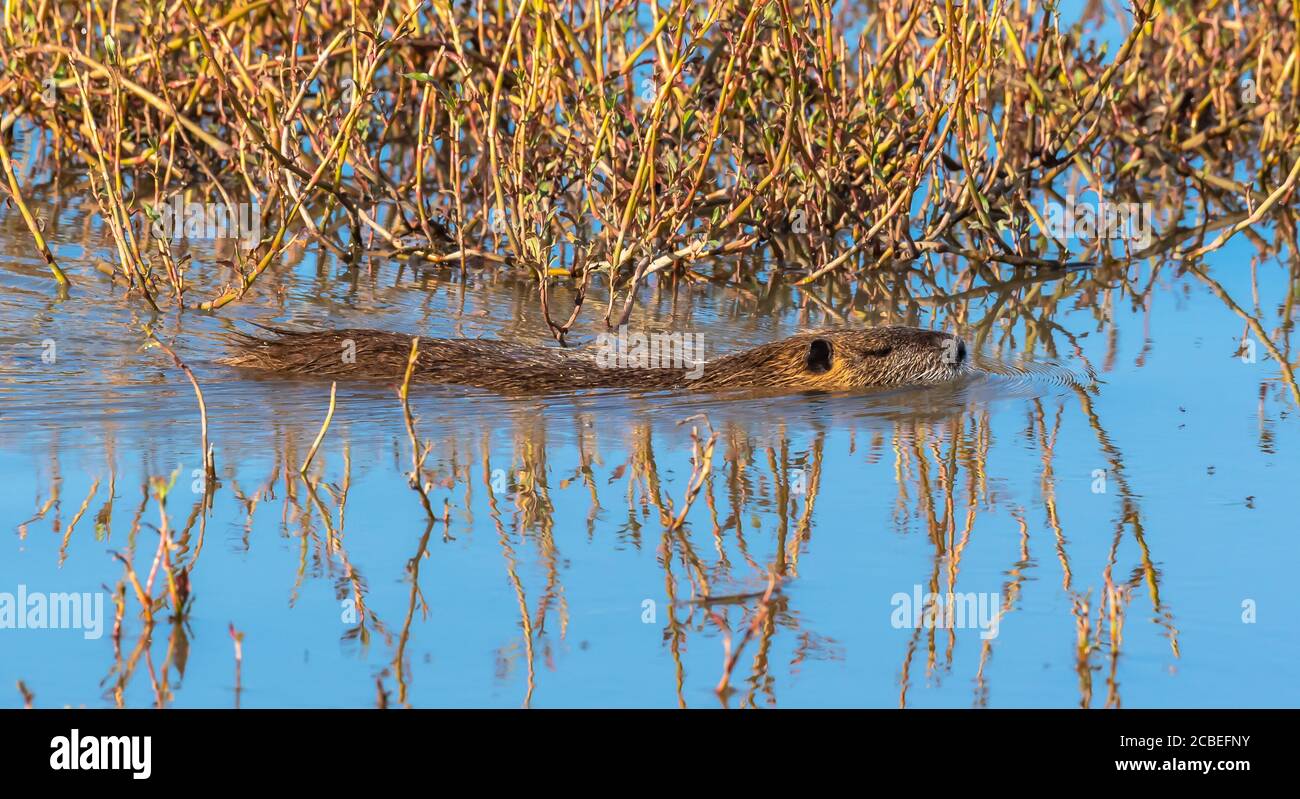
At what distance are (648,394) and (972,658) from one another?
11.0 feet

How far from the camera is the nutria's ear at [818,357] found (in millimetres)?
7547

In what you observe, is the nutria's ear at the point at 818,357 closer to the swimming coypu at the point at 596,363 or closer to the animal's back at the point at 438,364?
the swimming coypu at the point at 596,363

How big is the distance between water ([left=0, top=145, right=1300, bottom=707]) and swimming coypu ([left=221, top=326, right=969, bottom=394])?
14cm

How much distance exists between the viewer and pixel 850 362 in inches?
302

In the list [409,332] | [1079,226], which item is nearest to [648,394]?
[409,332]

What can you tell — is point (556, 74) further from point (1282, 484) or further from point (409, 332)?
point (1282, 484)

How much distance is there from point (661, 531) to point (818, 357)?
2.60 m

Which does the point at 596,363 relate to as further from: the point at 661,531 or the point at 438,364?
the point at 661,531

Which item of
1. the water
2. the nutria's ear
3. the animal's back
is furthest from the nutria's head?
the animal's back

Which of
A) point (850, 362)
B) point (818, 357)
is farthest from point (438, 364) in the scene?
point (850, 362)

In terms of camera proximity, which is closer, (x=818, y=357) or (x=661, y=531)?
(x=661, y=531)

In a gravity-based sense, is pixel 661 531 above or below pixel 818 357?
below

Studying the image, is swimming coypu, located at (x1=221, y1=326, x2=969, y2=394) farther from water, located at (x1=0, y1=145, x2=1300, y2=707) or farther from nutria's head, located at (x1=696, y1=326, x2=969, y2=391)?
water, located at (x1=0, y1=145, x2=1300, y2=707)

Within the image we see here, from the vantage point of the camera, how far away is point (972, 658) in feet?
13.4
